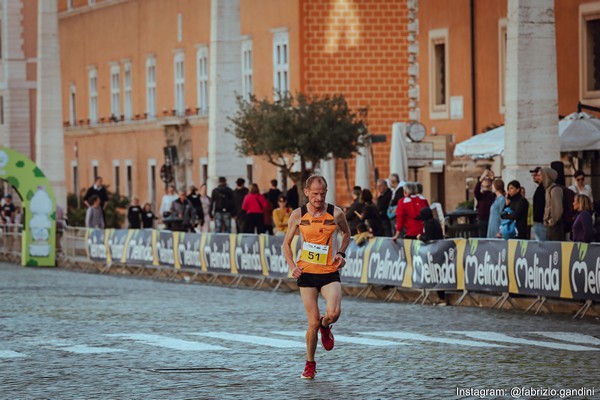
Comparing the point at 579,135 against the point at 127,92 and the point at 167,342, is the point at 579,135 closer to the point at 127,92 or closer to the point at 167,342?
the point at 167,342

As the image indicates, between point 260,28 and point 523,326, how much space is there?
35.6m

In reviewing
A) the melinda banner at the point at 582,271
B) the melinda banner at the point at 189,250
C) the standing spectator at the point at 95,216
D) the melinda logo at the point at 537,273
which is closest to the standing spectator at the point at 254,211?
the melinda banner at the point at 189,250

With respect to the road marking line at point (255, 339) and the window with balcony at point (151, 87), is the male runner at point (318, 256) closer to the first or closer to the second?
the road marking line at point (255, 339)

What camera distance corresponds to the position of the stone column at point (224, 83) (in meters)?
39.5

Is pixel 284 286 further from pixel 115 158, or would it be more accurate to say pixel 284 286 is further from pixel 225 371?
pixel 115 158

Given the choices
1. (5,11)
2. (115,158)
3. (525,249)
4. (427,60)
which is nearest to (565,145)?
(525,249)

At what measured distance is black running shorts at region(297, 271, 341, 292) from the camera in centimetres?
1680

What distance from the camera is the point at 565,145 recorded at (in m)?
32.2

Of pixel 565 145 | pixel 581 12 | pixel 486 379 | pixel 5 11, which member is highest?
pixel 5 11

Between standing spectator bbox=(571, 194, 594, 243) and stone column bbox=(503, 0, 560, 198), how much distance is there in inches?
173

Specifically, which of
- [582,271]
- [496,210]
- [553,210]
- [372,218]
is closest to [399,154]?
[372,218]

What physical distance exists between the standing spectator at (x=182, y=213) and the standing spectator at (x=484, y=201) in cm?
1228

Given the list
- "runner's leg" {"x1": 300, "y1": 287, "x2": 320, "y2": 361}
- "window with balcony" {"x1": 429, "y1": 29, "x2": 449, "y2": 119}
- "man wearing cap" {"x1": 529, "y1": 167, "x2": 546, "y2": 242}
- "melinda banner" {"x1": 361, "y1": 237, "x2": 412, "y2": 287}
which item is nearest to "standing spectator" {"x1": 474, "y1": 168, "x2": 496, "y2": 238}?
"melinda banner" {"x1": 361, "y1": 237, "x2": 412, "y2": 287}

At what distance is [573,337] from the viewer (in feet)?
67.8
